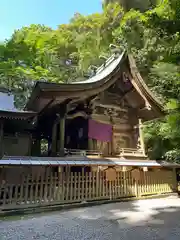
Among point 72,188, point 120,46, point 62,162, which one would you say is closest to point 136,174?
point 72,188

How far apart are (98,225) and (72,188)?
102 inches

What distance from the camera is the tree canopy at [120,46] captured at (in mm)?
5797

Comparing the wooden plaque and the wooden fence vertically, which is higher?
the wooden plaque

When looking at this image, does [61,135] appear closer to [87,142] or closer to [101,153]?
[87,142]

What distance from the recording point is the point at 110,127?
1127cm

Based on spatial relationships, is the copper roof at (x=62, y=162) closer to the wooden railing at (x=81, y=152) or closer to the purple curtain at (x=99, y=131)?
the wooden railing at (x=81, y=152)

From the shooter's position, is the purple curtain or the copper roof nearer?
the copper roof

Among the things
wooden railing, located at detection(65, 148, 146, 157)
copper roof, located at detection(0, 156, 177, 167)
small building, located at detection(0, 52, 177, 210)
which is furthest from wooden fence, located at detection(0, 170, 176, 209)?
wooden railing, located at detection(65, 148, 146, 157)

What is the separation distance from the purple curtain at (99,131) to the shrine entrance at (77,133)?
26 centimetres

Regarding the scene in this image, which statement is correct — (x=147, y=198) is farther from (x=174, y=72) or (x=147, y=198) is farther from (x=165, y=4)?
(x=165, y=4)

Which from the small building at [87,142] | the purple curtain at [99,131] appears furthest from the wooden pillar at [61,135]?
the purple curtain at [99,131]

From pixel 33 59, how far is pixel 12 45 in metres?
2.03

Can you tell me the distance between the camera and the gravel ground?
4461mm

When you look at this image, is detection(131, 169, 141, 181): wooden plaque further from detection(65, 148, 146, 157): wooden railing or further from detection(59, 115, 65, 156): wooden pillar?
detection(59, 115, 65, 156): wooden pillar
